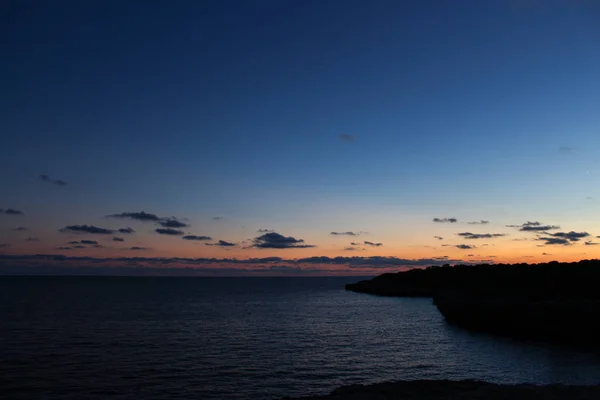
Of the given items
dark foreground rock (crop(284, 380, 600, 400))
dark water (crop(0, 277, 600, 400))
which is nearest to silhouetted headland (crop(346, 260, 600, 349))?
dark water (crop(0, 277, 600, 400))

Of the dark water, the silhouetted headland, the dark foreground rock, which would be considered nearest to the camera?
the dark foreground rock

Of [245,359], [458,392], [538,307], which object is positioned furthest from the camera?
[538,307]

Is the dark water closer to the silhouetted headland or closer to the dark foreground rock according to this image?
the silhouetted headland

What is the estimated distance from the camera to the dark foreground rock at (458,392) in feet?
71.4

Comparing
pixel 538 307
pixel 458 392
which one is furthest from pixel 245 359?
pixel 538 307

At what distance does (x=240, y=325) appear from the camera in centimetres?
6512

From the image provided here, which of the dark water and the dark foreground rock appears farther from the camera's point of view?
the dark water

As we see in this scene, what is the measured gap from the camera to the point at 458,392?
917 inches

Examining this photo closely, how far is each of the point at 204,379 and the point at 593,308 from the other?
138 ft

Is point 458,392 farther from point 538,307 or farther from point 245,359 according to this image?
point 538,307

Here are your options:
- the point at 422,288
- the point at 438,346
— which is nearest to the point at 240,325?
the point at 438,346

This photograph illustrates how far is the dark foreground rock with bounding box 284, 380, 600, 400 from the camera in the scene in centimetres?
2177

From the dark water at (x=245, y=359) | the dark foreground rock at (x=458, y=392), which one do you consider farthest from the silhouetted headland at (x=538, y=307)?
the dark foreground rock at (x=458, y=392)

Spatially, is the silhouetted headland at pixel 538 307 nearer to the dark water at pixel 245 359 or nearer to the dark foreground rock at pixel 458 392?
the dark water at pixel 245 359
